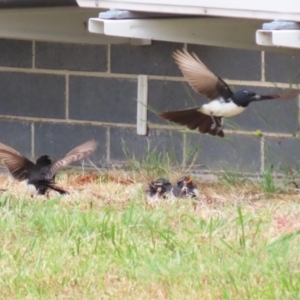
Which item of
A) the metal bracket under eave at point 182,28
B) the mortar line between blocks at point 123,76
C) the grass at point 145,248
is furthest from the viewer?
the mortar line between blocks at point 123,76

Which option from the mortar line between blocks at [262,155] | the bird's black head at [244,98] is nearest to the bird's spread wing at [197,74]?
the bird's black head at [244,98]

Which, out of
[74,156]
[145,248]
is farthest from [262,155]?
[145,248]

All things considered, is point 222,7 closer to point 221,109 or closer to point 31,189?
point 221,109

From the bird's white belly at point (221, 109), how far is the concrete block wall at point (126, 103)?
0.60 metres

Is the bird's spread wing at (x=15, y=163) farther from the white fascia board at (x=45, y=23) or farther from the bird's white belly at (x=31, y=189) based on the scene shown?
the white fascia board at (x=45, y=23)

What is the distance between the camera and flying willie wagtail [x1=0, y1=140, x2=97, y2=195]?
6738 mm

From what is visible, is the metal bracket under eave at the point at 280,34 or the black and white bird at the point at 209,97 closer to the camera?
the metal bracket under eave at the point at 280,34

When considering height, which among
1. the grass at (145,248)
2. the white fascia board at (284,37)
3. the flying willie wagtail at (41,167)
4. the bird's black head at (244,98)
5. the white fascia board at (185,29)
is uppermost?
the white fascia board at (185,29)

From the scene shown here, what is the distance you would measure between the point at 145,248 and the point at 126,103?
9.32ft

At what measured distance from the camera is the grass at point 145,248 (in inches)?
181

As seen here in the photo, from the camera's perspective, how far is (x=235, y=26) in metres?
6.24

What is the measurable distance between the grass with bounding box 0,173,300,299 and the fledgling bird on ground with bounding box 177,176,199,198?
0.17m

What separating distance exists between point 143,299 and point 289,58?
303cm

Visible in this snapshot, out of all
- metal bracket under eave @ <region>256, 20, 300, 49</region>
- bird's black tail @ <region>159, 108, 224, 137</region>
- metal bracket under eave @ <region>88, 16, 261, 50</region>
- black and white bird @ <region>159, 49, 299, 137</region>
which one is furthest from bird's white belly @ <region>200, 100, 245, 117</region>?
metal bracket under eave @ <region>256, 20, 300, 49</region>
